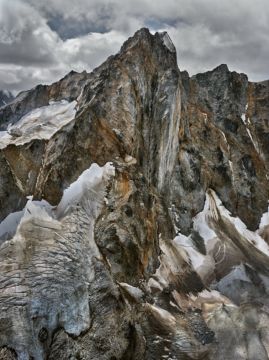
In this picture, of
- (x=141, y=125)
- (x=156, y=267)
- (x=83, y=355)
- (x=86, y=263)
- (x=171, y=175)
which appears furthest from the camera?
(x=171, y=175)

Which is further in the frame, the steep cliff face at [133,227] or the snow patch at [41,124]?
the snow patch at [41,124]

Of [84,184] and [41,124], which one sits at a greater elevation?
[41,124]

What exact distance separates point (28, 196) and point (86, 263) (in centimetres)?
748

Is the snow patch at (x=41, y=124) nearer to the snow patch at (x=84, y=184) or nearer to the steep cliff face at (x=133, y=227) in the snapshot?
the steep cliff face at (x=133, y=227)

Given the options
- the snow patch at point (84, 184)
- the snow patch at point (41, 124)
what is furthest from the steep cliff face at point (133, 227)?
the snow patch at point (41, 124)

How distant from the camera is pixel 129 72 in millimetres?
43438

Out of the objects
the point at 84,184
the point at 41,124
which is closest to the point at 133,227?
the point at 84,184

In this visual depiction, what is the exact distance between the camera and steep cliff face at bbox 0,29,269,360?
25938 millimetres

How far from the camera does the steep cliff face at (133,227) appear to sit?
1021 inches

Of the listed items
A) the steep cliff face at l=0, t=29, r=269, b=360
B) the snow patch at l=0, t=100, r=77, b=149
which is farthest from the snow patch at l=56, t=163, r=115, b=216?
the snow patch at l=0, t=100, r=77, b=149

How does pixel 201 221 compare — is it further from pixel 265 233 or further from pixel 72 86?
pixel 72 86

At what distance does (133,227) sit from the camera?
3469cm

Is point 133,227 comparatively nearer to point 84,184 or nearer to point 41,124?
point 84,184

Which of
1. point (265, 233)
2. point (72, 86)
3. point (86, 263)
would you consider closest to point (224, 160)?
point (265, 233)
